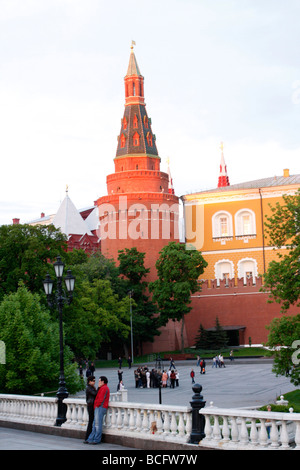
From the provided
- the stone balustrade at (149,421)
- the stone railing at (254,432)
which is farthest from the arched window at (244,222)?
the stone railing at (254,432)

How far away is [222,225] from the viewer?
63.8 metres

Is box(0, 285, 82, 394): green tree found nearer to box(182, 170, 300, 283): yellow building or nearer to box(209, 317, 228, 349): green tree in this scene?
box(209, 317, 228, 349): green tree

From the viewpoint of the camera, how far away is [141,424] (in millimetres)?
12180

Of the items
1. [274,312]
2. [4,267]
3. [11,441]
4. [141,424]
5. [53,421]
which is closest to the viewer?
[141,424]

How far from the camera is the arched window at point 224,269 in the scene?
62.4 m

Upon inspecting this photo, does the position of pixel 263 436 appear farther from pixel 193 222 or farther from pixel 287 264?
pixel 193 222

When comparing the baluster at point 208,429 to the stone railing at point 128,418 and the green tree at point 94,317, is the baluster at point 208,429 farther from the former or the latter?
the green tree at point 94,317

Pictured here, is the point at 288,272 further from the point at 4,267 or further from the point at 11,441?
the point at 4,267

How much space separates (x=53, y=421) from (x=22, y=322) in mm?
7989

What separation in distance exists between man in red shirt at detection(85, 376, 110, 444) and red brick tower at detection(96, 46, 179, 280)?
158 feet

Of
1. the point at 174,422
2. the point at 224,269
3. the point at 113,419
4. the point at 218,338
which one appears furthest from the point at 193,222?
the point at 174,422

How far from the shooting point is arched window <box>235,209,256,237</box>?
205 ft

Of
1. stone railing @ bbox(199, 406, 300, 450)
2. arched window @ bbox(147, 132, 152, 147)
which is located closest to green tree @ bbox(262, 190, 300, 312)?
stone railing @ bbox(199, 406, 300, 450)
